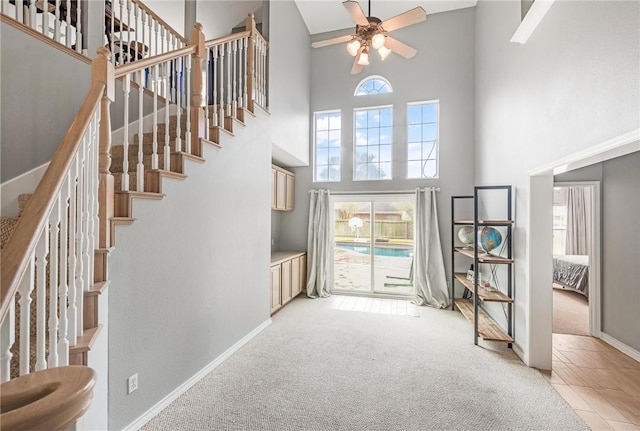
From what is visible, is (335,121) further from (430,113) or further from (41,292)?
(41,292)

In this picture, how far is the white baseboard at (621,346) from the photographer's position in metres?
3.01

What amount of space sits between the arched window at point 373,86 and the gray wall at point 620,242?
3.18 meters

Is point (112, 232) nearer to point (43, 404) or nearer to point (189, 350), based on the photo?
point (189, 350)

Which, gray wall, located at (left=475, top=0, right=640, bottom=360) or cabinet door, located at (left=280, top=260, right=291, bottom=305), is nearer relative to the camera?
gray wall, located at (left=475, top=0, right=640, bottom=360)

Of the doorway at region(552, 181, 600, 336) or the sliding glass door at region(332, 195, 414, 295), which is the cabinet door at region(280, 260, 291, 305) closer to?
the sliding glass door at region(332, 195, 414, 295)

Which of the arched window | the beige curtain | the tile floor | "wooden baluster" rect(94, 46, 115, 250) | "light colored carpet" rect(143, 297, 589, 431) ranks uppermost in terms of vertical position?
the arched window

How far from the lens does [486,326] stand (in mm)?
3492

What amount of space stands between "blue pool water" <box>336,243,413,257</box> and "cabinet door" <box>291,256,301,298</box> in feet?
3.12

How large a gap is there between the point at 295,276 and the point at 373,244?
158cm

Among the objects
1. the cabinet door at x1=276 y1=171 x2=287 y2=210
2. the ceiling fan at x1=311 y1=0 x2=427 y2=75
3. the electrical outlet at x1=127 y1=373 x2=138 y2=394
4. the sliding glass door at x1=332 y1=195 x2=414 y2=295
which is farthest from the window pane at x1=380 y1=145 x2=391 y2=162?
the electrical outlet at x1=127 y1=373 x2=138 y2=394

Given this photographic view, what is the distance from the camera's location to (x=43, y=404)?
0.48 m

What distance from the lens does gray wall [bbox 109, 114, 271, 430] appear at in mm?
1876

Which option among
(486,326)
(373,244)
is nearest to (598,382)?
(486,326)

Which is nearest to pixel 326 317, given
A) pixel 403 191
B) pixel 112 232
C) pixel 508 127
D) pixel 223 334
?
pixel 223 334
